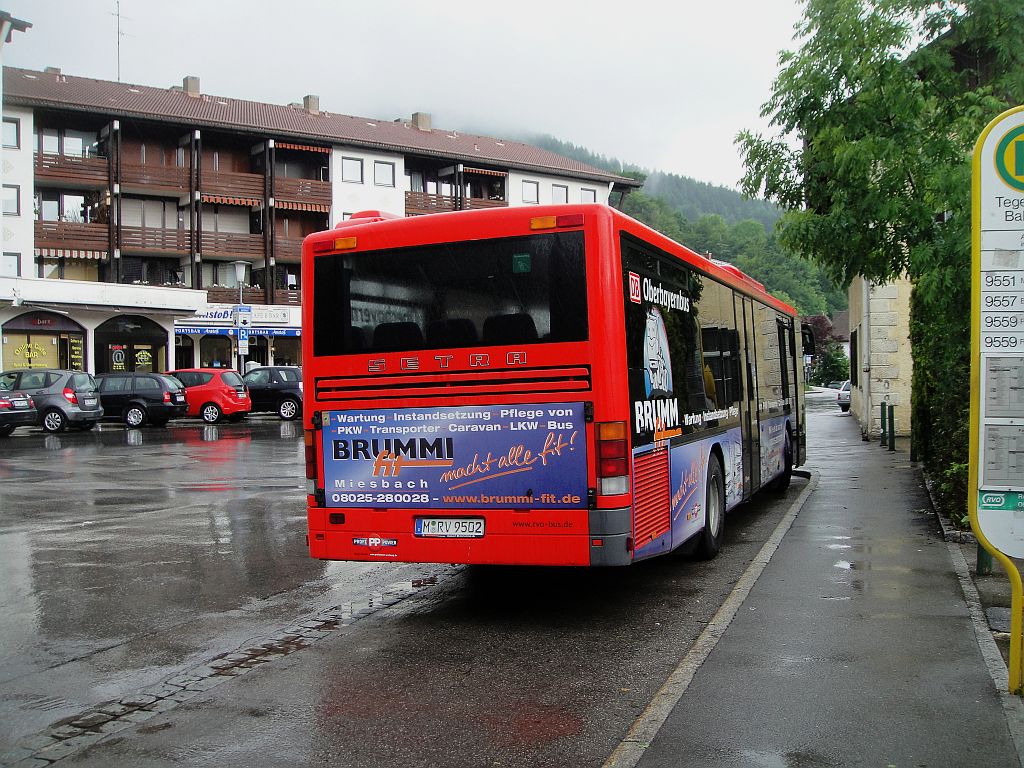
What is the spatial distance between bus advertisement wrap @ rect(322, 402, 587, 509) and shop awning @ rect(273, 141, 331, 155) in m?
46.3

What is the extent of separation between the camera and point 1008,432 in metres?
5.29

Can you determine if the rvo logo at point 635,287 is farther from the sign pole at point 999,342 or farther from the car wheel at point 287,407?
the car wheel at point 287,407

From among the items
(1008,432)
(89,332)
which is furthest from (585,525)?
(89,332)

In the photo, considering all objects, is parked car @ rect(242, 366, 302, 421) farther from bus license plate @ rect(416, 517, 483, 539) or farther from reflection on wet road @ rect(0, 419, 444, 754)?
bus license plate @ rect(416, 517, 483, 539)

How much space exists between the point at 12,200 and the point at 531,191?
1119 inches

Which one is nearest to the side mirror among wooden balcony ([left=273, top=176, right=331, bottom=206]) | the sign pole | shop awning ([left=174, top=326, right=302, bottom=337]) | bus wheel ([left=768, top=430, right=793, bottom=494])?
bus wheel ([left=768, top=430, right=793, bottom=494])

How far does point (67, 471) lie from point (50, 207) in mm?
31660

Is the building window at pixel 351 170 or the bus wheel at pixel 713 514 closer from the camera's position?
the bus wheel at pixel 713 514

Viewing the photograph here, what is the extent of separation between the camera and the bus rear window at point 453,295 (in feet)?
23.0

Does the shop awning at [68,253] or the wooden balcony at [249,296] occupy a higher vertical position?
the shop awning at [68,253]

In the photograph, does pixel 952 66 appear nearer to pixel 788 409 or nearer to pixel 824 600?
pixel 788 409

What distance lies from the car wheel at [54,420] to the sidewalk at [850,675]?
23821 millimetres

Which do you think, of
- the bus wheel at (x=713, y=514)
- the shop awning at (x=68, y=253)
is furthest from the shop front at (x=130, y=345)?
the bus wheel at (x=713, y=514)

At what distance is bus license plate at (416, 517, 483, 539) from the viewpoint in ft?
23.5
